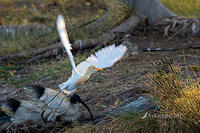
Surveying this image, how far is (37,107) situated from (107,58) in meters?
0.83

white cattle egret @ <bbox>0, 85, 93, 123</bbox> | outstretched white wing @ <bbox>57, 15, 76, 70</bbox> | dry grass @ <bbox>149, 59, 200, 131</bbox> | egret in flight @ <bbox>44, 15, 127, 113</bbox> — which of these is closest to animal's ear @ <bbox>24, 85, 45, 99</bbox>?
white cattle egret @ <bbox>0, 85, 93, 123</bbox>

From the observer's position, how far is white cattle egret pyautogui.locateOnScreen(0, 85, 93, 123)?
265 centimetres

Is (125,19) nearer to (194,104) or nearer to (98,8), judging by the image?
(98,8)

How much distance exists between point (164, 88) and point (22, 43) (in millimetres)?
4188

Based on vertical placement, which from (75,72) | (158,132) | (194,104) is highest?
(75,72)

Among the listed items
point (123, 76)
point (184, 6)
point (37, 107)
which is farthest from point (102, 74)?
point (184, 6)

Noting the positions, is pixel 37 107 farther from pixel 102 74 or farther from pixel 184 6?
pixel 184 6

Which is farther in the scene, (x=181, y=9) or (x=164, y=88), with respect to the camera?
(x=181, y=9)

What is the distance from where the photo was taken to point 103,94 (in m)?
3.17

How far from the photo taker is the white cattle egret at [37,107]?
2654 mm

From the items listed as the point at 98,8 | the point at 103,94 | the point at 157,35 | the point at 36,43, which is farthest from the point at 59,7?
the point at 103,94

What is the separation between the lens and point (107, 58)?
2420 millimetres

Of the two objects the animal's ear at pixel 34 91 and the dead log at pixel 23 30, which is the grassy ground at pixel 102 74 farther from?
the animal's ear at pixel 34 91

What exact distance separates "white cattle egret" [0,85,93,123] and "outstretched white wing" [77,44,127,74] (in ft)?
1.10
